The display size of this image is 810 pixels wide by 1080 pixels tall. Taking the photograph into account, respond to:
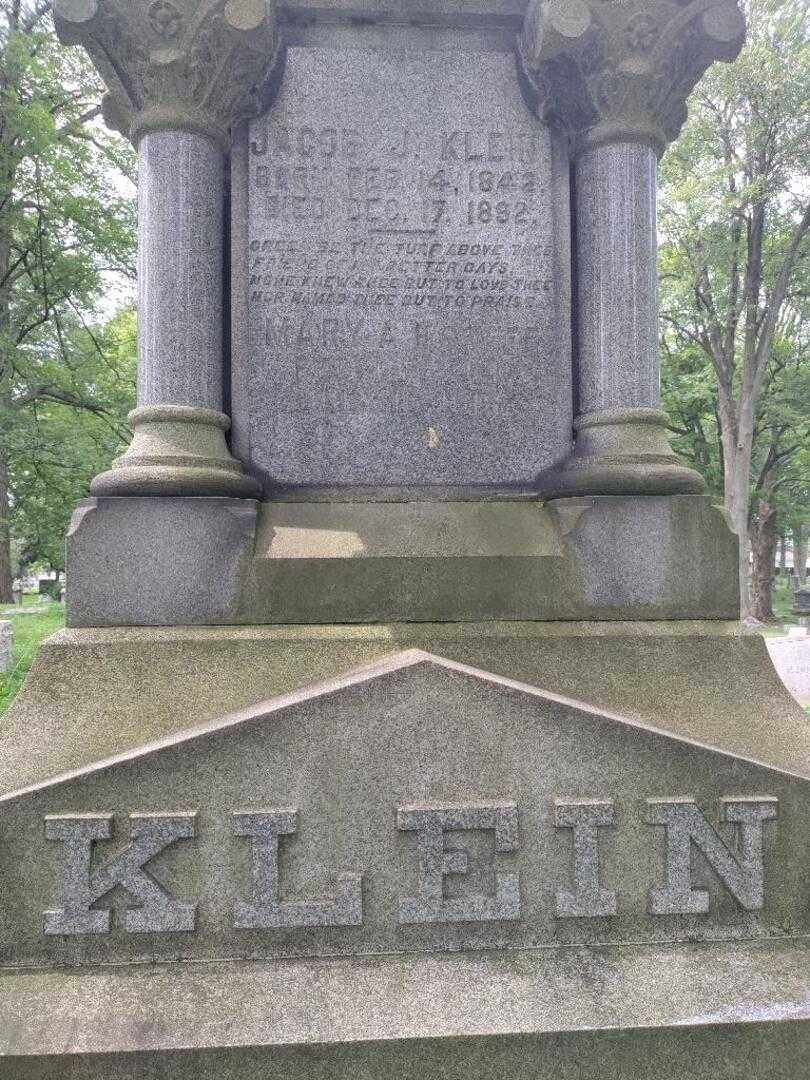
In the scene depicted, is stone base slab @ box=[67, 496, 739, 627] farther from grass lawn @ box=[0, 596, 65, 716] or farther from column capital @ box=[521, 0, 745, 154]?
grass lawn @ box=[0, 596, 65, 716]

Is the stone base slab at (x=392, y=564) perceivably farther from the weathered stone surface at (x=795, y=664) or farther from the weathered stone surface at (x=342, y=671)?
the weathered stone surface at (x=795, y=664)

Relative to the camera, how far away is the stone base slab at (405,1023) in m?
2.42

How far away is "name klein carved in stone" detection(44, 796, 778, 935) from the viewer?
283cm

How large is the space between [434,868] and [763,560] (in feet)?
98.8

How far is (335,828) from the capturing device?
293 cm

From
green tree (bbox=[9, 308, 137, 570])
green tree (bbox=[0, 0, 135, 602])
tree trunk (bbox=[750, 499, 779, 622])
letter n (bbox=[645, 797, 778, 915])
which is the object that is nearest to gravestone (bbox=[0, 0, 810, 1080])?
letter n (bbox=[645, 797, 778, 915])

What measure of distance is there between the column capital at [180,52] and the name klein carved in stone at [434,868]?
3400 mm

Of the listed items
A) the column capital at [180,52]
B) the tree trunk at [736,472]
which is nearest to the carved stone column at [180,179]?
the column capital at [180,52]

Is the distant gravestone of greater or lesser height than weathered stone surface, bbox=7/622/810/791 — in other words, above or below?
below

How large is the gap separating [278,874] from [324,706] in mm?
649

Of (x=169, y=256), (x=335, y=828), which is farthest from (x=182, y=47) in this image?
(x=335, y=828)

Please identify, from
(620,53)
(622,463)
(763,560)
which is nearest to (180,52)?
(620,53)

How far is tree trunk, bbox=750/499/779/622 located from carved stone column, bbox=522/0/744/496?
1067 inches

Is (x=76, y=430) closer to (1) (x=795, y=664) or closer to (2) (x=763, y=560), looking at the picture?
(1) (x=795, y=664)
